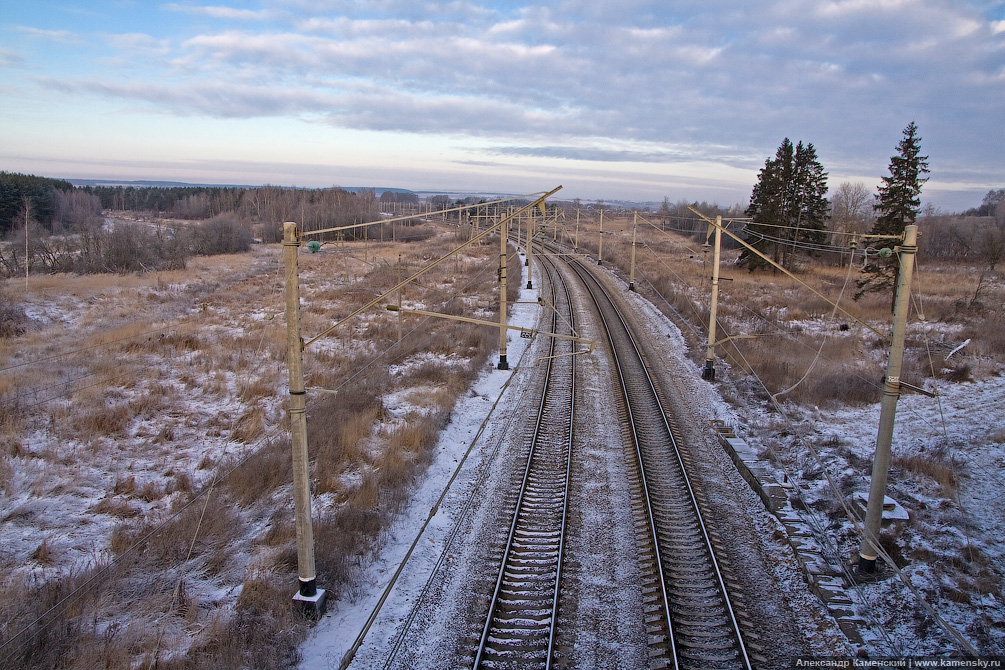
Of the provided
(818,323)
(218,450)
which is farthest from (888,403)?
(818,323)

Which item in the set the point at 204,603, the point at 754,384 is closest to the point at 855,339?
the point at 754,384

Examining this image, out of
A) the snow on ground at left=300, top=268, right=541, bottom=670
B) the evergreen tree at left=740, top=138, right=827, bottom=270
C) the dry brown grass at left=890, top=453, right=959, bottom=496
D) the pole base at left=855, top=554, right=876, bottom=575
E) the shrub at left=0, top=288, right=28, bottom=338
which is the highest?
the evergreen tree at left=740, top=138, right=827, bottom=270

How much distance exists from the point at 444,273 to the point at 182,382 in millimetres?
29490

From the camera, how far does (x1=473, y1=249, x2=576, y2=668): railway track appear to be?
7.09 meters

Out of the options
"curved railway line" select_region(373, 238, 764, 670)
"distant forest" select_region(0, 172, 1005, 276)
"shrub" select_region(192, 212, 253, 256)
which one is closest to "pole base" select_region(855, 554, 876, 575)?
"curved railway line" select_region(373, 238, 764, 670)

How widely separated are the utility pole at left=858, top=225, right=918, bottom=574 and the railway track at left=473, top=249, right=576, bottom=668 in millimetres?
4603

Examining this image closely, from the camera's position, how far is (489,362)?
2097cm

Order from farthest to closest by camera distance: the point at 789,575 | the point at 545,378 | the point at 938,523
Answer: the point at 545,378, the point at 938,523, the point at 789,575

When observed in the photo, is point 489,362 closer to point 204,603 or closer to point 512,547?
point 512,547

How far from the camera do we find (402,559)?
29.6ft

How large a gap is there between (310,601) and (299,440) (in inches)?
90.4

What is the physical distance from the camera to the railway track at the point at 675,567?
7062 mm

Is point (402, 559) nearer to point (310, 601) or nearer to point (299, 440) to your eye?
point (310, 601)

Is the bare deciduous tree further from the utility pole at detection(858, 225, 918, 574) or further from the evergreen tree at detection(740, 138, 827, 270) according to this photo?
the utility pole at detection(858, 225, 918, 574)
